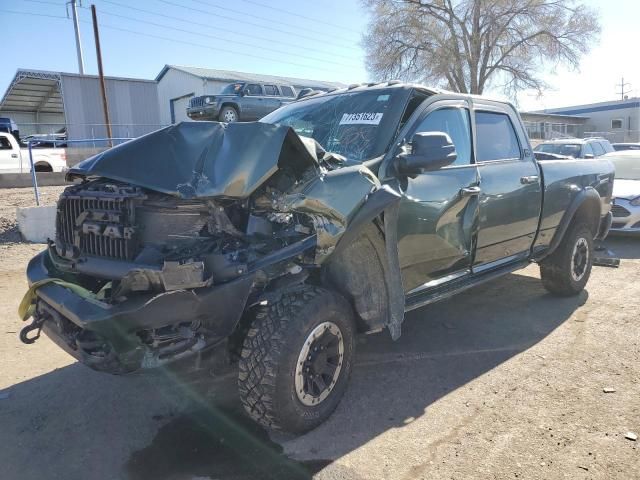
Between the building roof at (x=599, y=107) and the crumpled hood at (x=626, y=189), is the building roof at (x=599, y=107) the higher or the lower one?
the higher one

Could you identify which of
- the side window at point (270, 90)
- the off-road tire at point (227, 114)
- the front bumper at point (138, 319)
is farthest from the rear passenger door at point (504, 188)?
the side window at point (270, 90)

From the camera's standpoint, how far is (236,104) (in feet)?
55.4

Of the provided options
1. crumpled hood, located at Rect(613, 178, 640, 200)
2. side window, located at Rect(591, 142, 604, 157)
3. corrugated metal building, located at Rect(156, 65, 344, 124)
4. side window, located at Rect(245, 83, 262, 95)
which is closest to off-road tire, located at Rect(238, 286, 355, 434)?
crumpled hood, located at Rect(613, 178, 640, 200)

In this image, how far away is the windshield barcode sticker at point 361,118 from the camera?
11.9 feet

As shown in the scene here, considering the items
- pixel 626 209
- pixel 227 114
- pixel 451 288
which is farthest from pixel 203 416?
pixel 227 114

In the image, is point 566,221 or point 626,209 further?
point 626,209

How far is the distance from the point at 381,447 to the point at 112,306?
1691mm

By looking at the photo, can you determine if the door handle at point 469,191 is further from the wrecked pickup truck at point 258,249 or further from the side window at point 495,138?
the side window at point 495,138

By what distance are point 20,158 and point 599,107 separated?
55716 millimetres

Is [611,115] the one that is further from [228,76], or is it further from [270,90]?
[270,90]

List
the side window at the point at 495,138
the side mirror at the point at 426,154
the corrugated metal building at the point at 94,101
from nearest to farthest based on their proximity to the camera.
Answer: the side mirror at the point at 426,154
the side window at the point at 495,138
the corrugated metal building at the point at 94,101

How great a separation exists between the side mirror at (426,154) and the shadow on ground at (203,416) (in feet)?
5.18

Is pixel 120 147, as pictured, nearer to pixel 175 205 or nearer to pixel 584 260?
pixel 175 205

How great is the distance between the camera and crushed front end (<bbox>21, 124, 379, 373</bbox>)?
97.4 inches
